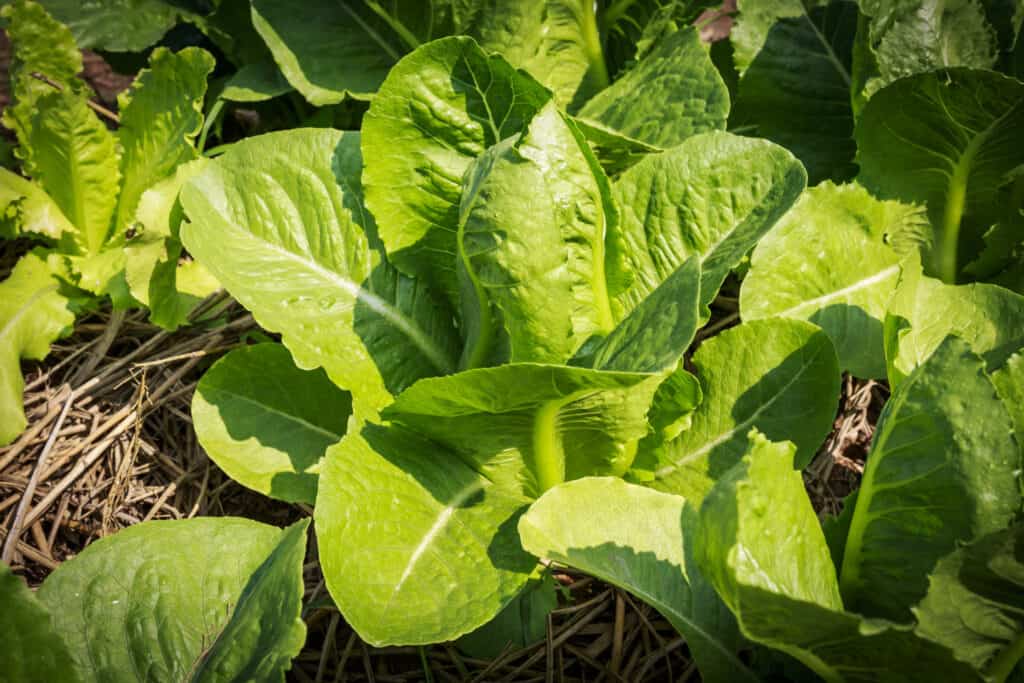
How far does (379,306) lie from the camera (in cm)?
162

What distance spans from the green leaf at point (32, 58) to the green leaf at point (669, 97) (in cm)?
118

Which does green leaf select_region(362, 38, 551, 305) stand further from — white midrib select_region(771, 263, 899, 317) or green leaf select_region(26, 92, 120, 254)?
green leaf select_region(26, 92, 120, 254)

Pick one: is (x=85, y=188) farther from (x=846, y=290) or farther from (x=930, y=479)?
(x=930, y=479)

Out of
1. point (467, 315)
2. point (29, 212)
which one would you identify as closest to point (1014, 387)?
point (467, 315)

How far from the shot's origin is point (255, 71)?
2.33m

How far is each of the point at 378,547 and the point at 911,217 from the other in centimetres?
135

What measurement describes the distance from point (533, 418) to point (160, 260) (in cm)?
96

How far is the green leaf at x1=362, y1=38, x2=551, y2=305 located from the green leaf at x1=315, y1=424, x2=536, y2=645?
356 millimetres

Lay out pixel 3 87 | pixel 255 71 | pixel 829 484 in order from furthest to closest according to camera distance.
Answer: pixel 3 87 → pixel 255 71 → pixel 829 484

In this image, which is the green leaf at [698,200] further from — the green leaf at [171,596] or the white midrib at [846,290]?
the green leaf at [171,596]

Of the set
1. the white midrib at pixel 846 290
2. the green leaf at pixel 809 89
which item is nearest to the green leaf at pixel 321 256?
the white midrib at pixel 846 290

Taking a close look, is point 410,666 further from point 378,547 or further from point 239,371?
point 239,371

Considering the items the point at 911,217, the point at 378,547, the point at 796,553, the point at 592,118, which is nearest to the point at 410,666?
the point at 378,547

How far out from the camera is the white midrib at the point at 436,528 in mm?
1346
